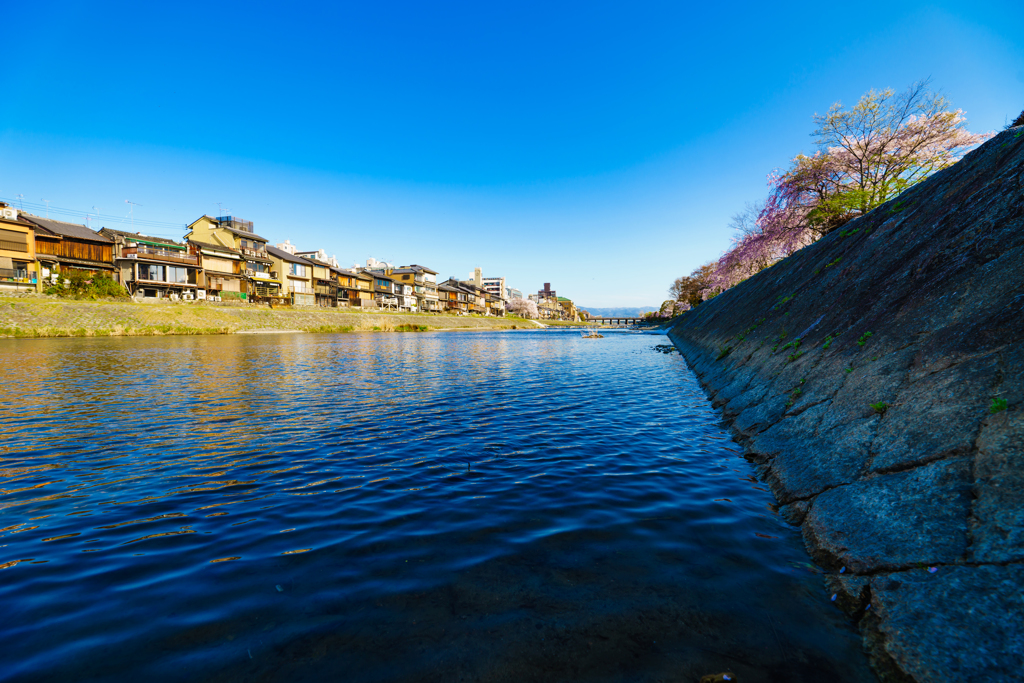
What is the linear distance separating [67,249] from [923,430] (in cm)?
9402

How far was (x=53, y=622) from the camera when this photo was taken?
13.2ft

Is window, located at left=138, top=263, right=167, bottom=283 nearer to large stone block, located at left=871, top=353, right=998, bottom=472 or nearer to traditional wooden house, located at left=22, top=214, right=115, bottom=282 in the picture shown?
traditional wooden house, located at left=22, top=214, right=115, bottom=282

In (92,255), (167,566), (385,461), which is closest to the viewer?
(167,566)

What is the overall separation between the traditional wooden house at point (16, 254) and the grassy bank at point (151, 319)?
1141 centimetres

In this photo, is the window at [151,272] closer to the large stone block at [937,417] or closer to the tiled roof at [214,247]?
the tiled roof at [214,247]

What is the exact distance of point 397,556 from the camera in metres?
5.20

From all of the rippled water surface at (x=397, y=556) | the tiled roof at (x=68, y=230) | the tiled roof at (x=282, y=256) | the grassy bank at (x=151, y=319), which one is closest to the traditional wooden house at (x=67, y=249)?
the tiled roof at (x=68, y=230)

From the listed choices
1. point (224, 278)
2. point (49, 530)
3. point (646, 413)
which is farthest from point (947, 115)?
point (224, 278)

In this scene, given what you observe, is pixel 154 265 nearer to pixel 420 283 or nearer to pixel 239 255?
pixel 239 255

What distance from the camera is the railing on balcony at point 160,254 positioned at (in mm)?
65619

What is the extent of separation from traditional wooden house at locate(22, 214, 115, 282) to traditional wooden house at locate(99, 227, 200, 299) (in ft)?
4.79

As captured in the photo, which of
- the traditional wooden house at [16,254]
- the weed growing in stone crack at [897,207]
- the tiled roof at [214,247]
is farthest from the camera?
the tiled roof at [214,247]

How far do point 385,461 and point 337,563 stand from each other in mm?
3791

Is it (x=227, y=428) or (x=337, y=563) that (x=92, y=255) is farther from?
(x=337, y=563)
